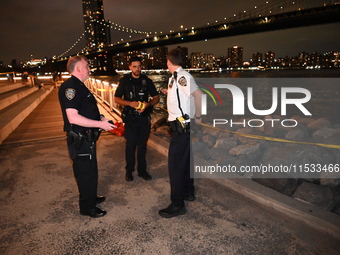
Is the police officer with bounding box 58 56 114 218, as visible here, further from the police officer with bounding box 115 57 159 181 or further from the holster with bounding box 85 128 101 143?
the police officer with bounding box 115 57 159 181

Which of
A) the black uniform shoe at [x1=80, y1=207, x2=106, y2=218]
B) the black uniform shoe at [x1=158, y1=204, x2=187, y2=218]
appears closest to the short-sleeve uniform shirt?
the black uniform shoe at [x1=80, y1=207, x2=106, y2=218]

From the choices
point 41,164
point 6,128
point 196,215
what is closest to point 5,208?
point 41,164

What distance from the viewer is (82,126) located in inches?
108

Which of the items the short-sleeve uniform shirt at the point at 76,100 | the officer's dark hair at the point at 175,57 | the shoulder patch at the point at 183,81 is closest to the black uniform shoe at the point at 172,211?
the short-sleeve uniform shirt at the point at 76,100

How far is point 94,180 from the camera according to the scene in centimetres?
297

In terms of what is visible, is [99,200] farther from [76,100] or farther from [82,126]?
[76,100]

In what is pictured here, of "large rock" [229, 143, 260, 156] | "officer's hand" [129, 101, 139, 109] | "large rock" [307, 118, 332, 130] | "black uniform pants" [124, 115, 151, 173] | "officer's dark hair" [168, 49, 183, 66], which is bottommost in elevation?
"large rock" [229, 143, 260, 156]

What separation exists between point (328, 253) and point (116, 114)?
23.6ft

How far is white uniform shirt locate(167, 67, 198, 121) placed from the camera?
283 cm

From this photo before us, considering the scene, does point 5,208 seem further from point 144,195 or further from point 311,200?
point 311,200

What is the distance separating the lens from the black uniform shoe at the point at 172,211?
2.93 m

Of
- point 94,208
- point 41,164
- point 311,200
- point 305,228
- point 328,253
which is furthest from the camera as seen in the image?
point 41,164

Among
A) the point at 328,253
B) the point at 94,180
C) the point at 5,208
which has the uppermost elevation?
the point at 94,180

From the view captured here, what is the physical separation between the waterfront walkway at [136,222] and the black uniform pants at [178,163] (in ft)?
0.86
